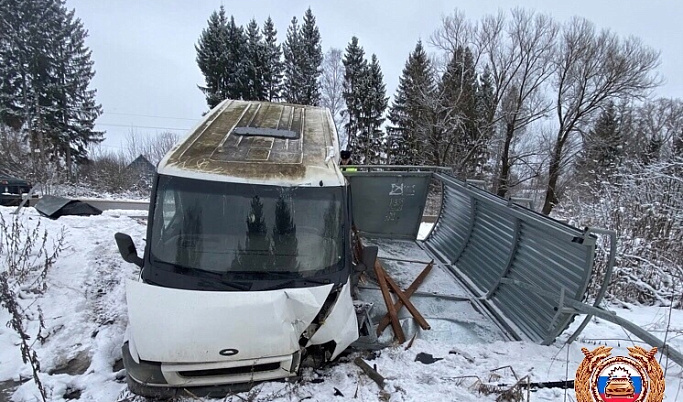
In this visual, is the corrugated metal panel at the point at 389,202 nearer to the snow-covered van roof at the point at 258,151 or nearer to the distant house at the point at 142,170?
the snow-covered van roof at the point at 258,151

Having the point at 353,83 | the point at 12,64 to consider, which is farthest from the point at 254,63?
the point at 12,64

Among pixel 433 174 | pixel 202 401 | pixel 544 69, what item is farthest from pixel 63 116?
pixel 544 69

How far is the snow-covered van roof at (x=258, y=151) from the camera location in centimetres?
334

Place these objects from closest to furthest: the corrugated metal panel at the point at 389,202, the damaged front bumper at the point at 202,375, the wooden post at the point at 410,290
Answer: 1. the damaged front bumper at the point at 202,375
2. the wooden post at the point at 410,290
3. the corrugated metal panel at the point at 389,202

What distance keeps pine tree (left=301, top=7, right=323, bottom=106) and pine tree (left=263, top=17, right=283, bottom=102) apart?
195 centimetres

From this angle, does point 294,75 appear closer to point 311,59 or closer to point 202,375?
point 311,59

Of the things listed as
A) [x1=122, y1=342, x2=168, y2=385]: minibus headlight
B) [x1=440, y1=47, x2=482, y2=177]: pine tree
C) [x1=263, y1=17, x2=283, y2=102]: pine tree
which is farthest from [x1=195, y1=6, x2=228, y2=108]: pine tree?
[x1=122, y1=342, x2=168, y2=385]: minibus headlight

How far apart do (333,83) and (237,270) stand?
29207 mm

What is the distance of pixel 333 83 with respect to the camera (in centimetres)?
3025

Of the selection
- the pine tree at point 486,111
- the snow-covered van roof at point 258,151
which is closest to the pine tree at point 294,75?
the pine tree at point 486,111

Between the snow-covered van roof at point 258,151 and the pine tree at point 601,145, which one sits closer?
the snow-covered van roof at point 258,151

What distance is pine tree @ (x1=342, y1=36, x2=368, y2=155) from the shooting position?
28234 mm

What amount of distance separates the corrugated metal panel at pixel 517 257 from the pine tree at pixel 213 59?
22076mm

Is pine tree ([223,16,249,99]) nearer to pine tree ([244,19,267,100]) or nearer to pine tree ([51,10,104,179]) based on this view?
pine tree ([244,19,267,100])
